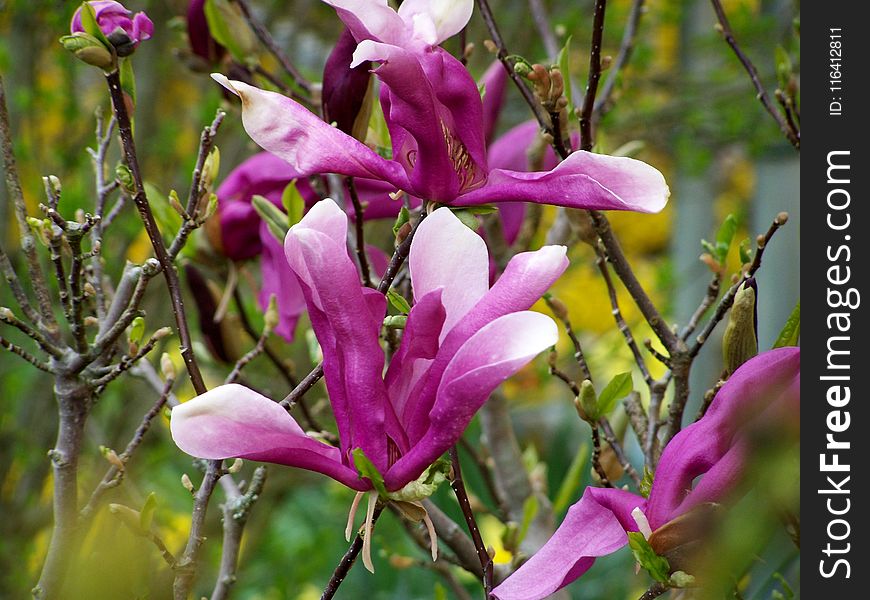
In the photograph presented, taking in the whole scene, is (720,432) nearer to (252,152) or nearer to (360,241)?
(360,241)

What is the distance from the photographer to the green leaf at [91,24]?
1.25 ft

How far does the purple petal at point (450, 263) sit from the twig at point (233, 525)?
14 cm

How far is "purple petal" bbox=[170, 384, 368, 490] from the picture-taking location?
0.33 metres

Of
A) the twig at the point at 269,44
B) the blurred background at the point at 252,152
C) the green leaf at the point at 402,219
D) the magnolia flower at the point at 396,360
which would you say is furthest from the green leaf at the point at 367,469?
the blurred background at the point at 252,152

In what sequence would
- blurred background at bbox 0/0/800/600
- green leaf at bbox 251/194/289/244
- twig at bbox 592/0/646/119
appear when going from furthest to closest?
blurred background at bbox 0/0/800/600
twig at bbox 592/0/646/119
green leaf at bbox 251/194/289/244

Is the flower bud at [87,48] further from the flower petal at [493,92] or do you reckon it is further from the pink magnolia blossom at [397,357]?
the flower petal at [493,92]

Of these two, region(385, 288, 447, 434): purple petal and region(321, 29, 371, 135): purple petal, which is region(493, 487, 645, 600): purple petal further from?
region(321, 29, 371, 135): purple petal

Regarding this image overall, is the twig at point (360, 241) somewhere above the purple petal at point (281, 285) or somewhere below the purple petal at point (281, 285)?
above

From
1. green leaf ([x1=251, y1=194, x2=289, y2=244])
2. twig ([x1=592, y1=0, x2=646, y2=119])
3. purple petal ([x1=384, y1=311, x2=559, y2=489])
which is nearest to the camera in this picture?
purple petal ([x1=384, y1=311, x2=559, y2=489])

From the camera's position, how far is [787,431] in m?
0.32

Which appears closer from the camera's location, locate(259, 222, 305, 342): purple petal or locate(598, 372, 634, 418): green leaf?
locate(598, 372, 634, 418): green leaf

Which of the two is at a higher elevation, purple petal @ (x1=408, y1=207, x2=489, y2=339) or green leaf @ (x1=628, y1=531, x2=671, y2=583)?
purple petal @ (x1=408, y1=207, x2=489, y2=339)

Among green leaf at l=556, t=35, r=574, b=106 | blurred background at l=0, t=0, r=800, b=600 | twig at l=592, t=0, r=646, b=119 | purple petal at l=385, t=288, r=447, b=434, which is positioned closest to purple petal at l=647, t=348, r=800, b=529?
purple petal at l=385, t=288, r=447, b=434
